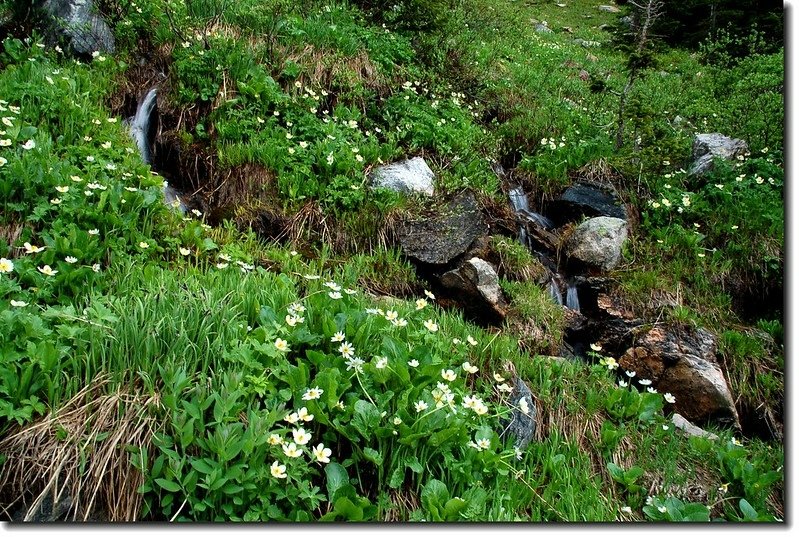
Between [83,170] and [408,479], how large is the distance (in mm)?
3287

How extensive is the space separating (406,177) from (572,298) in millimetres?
1945

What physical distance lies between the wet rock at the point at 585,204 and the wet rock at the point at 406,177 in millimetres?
1552

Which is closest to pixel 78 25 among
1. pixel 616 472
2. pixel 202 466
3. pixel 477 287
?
pixel 477 287

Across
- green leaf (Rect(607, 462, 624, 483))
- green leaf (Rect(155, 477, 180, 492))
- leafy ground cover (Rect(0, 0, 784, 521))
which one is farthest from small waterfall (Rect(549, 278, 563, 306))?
green leaf (Rect(155, 477, 180, 492))

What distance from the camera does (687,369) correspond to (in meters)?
4.05

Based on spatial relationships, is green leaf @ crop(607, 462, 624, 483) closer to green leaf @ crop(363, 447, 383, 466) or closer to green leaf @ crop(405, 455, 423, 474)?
green leaf @ crop(405, 455, 423, 474)

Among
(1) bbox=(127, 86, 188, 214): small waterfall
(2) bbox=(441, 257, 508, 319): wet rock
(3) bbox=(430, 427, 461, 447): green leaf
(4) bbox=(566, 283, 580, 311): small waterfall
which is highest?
(1) bbox=(127, 86, 188, 214): small waterfall

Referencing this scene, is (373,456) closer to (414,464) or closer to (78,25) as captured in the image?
(414,464)

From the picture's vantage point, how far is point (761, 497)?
8.62 feet

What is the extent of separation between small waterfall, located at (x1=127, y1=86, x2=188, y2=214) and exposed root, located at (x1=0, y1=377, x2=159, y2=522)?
2.88 meters

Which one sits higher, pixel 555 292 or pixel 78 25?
pixel 78 25

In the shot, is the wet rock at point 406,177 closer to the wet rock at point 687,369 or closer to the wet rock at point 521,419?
the wet rock at point 687,369

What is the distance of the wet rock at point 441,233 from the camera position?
466 cm

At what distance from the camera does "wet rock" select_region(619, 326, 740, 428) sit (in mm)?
3930
